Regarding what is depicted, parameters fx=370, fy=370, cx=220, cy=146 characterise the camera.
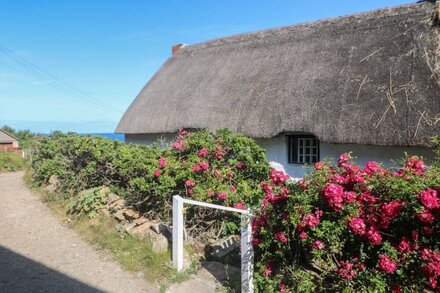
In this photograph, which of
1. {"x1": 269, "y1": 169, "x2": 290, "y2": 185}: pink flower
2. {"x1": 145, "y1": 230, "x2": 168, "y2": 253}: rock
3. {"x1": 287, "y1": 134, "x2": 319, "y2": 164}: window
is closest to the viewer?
{"x1": 269, "y1": 169, "x2": 290, "y2": 185}: pink flower

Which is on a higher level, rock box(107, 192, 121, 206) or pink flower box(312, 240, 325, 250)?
pink flower box(312, 240, 325, 250)

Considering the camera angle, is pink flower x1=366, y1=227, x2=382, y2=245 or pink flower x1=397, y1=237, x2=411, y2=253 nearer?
pink flower x1=397, y1=237, x2=411, y2=253

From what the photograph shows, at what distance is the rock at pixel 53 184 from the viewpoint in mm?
10135

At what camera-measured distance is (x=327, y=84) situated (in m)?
8.52

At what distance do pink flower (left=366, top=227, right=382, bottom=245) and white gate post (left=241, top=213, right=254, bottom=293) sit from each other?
131cm

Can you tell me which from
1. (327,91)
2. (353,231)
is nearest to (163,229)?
(353,231)

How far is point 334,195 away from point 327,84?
5.87 metres

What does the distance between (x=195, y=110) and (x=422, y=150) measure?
253 inches

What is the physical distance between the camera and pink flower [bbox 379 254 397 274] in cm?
288

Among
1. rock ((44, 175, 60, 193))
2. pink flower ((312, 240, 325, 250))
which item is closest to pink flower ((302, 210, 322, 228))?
pink flower ((312, 240, 325, 250))

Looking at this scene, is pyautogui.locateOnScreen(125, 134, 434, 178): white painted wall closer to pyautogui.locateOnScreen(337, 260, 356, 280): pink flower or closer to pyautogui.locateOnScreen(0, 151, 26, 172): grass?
pyautogui.locateOnScreen(337, 260, 356, 280): pink flower

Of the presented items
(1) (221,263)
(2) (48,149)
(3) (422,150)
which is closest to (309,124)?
(3) (422,150)

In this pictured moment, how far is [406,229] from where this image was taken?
301 centimetres

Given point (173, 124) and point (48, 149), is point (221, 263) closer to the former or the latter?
point (173, 124)
